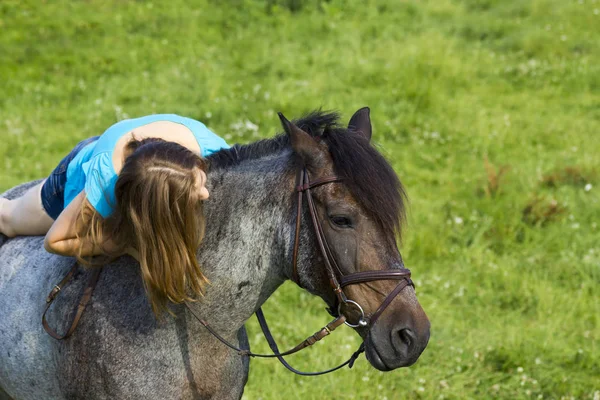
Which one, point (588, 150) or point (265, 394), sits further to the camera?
point (588, 150)

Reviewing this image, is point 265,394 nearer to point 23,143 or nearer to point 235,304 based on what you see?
point 235,304

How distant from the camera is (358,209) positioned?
2.56m

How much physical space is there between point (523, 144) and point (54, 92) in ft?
22.8

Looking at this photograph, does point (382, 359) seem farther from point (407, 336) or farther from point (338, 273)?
point (338, 273)

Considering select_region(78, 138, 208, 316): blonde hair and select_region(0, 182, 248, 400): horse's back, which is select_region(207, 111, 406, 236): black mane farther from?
select_region(0, 182, 248, 400): horse's back

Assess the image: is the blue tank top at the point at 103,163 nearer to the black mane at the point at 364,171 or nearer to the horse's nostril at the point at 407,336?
the black mane at the point at 364,171

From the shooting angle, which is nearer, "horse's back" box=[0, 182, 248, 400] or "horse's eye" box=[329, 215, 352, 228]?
"horse's eye" box=[329, 215, 352, 228]

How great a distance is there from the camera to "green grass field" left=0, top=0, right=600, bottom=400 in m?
5.07

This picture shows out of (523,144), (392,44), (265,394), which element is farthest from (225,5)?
(265,394)

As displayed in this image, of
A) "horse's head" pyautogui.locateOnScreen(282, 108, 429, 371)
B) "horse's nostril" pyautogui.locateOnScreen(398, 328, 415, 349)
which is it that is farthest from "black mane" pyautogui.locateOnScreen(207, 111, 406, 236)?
"horse's nostril" pyautogui.locateOnScreen(398, 328, 415, 349)

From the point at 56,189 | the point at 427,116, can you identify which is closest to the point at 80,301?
the point at 56,189

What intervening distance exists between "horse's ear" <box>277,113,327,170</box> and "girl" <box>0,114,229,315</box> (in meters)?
0.45

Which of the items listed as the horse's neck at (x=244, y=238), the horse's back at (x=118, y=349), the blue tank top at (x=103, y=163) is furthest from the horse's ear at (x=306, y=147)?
the horse's back at (x=118, y=349)

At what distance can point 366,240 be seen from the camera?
255 cm
